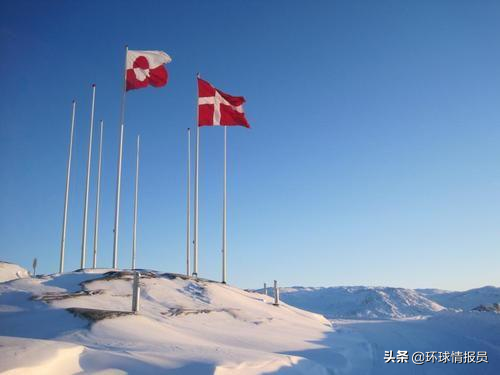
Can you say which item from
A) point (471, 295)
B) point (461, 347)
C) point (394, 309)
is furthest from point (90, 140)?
point (471, 295)

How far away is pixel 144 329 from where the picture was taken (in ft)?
37.5

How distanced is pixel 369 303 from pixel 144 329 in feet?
186

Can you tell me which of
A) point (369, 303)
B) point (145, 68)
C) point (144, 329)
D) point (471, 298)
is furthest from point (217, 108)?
point (471, 298)

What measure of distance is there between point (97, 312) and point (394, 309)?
2165 inches

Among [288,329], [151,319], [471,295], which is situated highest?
[151,319]

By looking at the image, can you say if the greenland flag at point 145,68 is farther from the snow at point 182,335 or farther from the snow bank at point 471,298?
the snow bank at point 471,298

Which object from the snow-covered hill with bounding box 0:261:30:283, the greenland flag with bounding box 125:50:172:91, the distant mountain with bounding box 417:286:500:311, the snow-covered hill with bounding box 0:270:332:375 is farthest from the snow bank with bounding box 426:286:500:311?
the greenland flag with bounding box 125:50:172:91

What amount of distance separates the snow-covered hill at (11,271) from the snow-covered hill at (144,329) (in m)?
18.1

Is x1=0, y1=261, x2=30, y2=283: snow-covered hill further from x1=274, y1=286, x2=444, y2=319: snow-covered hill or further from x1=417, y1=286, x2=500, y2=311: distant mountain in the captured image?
x1=417, y1=286, x2=500, y2=311: distant mountain

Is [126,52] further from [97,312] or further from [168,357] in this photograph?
[168,357]

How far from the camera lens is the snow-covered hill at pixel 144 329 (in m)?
7.78

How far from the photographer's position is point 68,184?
25.4m

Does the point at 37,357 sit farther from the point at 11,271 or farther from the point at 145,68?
the point at 11,271

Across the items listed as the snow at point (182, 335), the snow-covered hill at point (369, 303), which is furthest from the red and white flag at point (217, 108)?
the snow-covered hill at point (369, 303)
